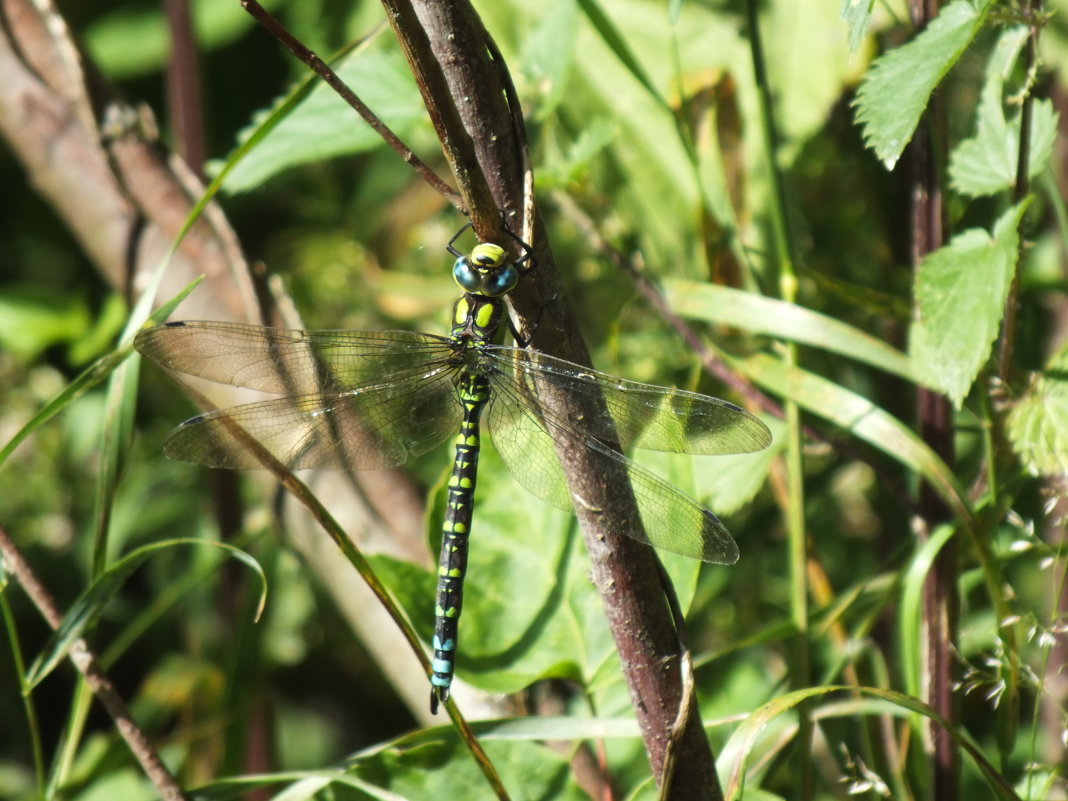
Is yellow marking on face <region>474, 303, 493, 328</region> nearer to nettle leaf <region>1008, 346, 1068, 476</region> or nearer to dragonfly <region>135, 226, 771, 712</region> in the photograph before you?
dragonfly <region>135, 226, 771, 712</region>

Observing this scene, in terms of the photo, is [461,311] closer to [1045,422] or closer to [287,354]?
[287,354]

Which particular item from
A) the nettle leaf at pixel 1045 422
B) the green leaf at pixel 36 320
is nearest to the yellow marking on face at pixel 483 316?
the nettle leaf at pixel 1045 422

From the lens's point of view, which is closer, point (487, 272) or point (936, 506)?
point (487, 272)

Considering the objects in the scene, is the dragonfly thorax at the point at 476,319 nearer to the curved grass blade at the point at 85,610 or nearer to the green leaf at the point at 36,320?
the curved grass blade at the point at 85,610

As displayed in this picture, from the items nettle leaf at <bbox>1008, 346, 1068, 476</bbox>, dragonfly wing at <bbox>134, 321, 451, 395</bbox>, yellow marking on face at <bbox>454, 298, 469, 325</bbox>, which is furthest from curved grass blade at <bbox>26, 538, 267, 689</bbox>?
nettle leaf at <bbox>1008, 346, 1068, 476</bbox>

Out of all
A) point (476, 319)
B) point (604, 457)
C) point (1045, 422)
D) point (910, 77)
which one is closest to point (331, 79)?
point (604, 457)

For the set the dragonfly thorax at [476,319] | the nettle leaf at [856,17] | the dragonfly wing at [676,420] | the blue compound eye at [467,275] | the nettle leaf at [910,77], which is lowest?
the dragonfly wing at [676,420]
